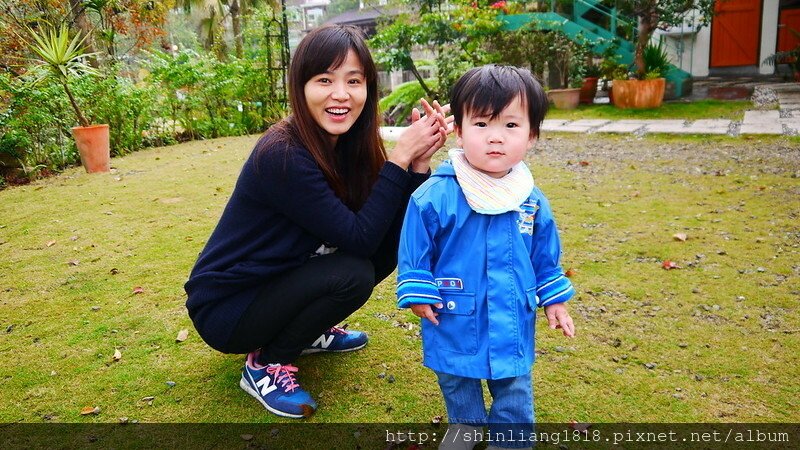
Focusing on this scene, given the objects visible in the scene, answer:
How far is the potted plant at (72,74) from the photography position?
6.17 meters

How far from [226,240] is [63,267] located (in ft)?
6.99

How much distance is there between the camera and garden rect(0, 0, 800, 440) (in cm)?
200

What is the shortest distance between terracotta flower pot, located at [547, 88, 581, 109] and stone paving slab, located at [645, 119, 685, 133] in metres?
2.07

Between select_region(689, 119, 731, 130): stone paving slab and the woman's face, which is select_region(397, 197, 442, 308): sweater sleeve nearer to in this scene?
the woman's face

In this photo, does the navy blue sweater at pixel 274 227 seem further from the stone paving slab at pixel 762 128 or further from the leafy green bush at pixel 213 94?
the leafy green bush at pixel 213 94

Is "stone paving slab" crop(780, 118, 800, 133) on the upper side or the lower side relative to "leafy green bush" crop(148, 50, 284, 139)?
lower

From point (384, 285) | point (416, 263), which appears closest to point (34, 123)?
point (384, 285)

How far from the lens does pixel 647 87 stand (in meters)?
8.52

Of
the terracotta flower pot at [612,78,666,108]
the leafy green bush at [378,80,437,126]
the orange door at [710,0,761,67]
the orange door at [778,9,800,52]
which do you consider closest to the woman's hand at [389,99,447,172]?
the terracotta flower pot at [612,78,666,108]

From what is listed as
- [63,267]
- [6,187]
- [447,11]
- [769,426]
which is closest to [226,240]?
[769,426]

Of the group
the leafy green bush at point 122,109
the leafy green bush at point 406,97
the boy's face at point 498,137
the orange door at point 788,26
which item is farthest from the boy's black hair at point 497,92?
the orange door at point 788,26

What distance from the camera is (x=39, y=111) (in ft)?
21.6

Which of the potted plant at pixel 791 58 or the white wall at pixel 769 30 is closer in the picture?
the potted plant at pixel 791 58

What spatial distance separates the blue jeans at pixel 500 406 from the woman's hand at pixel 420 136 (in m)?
0.68
